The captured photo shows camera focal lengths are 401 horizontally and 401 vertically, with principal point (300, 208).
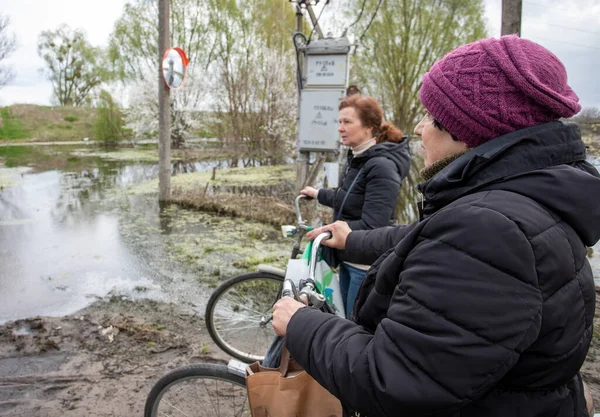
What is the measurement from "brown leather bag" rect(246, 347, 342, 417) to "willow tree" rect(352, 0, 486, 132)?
16775 millimetres

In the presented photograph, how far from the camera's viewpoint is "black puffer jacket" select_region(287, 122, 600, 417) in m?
0.85

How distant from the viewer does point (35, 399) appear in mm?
2643

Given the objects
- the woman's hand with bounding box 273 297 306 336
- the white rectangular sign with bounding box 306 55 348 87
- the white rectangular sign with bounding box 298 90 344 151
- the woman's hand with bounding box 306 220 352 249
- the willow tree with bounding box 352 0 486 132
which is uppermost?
the willow tree with bounding box 352 0 486 132

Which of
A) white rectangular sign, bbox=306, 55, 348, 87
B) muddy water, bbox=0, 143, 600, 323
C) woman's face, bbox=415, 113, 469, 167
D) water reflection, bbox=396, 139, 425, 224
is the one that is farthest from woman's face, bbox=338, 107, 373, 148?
water reflection, bbox=396, 139, 425, 224

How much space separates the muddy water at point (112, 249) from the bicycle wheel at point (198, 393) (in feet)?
6.50

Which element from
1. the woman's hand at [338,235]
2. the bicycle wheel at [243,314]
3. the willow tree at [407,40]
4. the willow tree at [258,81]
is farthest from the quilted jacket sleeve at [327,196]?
the willow tree at [258,81]

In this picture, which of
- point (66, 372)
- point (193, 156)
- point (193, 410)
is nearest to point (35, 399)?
point (66, 372)

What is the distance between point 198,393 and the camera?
198cm

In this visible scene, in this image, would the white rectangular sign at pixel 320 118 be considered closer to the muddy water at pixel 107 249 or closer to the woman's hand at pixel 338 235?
the muddy water at pixel 107 249

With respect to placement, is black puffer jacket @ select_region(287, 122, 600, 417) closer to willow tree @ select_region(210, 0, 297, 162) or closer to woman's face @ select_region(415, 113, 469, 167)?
woman's face @ select_region(415, 113, 469, 167)

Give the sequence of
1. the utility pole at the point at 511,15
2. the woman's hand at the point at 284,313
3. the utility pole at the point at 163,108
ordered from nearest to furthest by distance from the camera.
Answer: the woman's hand at the point at 284,313 < the utility pole at the point at 511,15 < the utility pole at the point at 163,108

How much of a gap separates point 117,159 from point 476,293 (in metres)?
20.8

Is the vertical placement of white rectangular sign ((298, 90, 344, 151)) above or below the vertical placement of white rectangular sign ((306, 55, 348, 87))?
below

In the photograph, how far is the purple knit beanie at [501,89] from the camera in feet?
3.13
